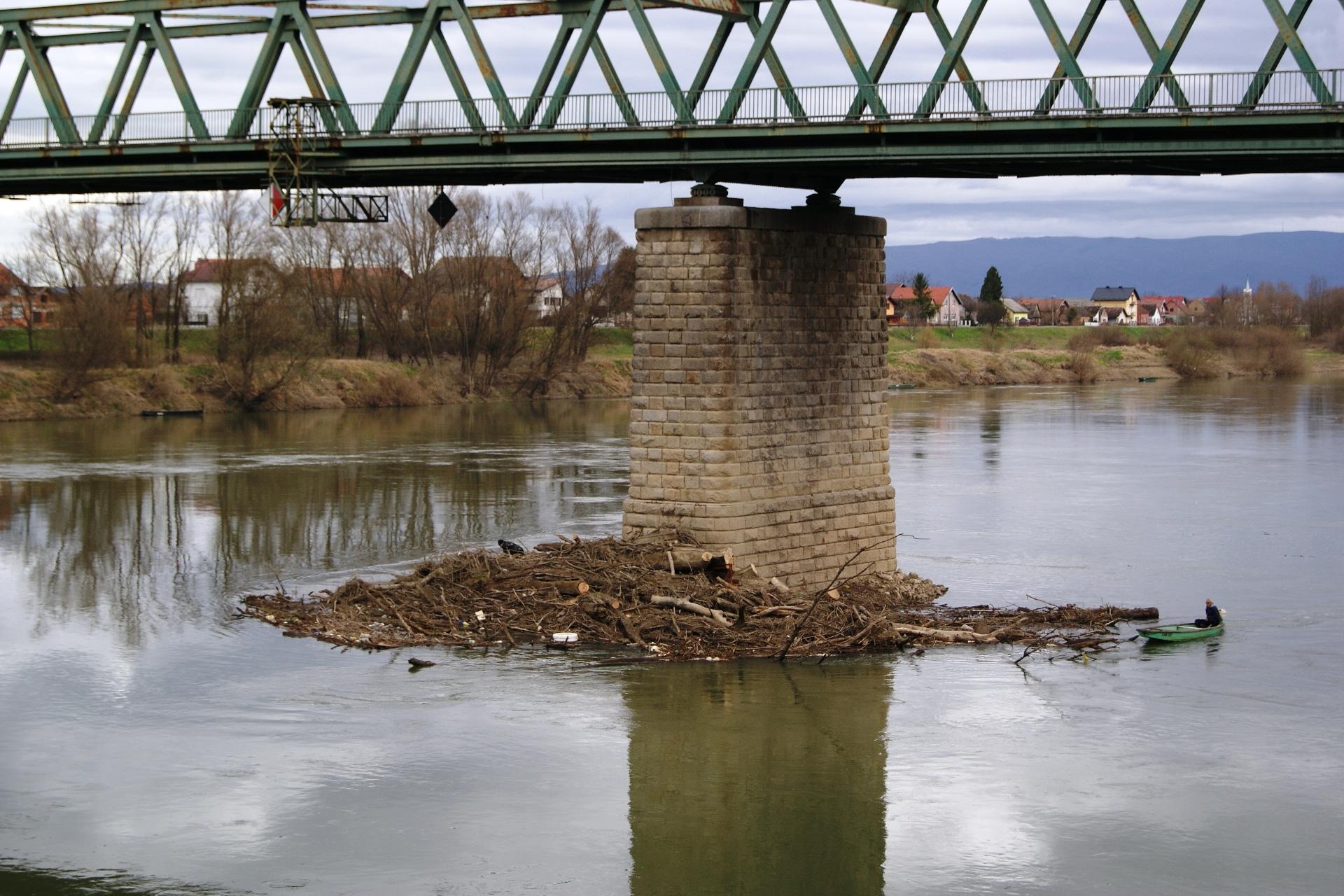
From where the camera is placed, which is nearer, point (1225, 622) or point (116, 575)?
point (1225, 622)

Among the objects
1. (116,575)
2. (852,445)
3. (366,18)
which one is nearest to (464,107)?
(366,18)

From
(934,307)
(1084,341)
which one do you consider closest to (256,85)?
(1084,341)

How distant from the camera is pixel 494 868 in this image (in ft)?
47.8

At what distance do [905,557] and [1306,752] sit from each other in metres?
12.2

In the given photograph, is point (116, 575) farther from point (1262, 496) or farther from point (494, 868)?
point (1262, 496)

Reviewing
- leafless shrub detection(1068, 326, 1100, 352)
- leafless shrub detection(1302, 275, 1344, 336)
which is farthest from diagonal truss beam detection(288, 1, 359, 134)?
leafless shrub detection(1302, 275, 1344, 336)

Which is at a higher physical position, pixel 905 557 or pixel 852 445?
pixel 852 445

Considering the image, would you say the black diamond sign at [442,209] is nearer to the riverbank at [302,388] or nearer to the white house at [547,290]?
the riverbank at [302,388]

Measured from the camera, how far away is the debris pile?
22.4 metres

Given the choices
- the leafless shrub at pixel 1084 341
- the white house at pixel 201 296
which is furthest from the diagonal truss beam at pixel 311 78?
the leafless shrub at pixel 1084 341

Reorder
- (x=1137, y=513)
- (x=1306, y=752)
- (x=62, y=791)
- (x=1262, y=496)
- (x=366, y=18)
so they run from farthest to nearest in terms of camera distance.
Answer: (x=1262, y=496) → (x=1137, y=513) → (x=366, y=18) → (x=1306, y=752) → (x=62, y=791)

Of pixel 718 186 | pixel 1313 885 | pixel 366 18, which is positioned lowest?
pixel 1313 885

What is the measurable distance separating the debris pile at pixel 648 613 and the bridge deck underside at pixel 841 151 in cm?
576

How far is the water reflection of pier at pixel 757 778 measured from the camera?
14688mm
